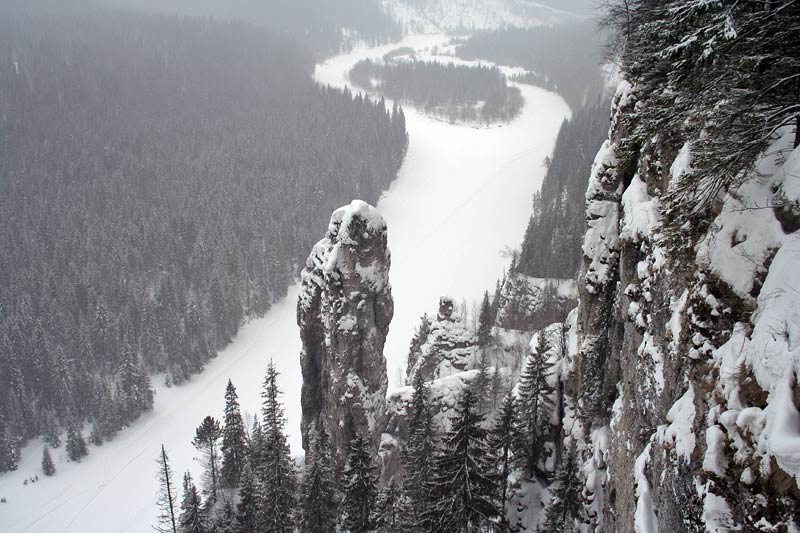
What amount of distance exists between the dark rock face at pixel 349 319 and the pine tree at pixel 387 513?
Answer: 5234mm

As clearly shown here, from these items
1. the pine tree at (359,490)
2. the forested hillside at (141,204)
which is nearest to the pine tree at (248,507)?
the pine tree at (359,490)

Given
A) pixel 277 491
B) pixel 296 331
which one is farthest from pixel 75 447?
pixel 277 491

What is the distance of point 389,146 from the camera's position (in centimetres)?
14038

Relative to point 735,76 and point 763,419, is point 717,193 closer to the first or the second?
point 735,76

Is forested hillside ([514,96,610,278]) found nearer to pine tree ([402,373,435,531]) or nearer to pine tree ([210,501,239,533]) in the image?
pine tree ([402,373,435,531])

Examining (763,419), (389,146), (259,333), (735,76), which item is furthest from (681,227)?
(389,146)

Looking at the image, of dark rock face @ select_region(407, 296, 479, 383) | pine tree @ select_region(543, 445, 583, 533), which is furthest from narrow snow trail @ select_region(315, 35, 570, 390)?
pine tree @ select_region(543, 445, 583, 533)

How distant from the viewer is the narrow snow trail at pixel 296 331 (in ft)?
162

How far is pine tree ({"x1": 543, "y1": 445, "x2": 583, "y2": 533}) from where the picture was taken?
864 inches

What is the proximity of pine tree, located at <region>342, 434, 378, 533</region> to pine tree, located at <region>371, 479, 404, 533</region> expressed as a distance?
0.35 meters

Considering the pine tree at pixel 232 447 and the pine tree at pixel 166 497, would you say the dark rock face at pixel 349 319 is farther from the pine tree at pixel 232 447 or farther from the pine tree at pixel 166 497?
the pine tree at pixel 166 497

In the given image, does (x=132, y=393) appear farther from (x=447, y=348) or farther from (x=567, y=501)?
(x=567, y=501)

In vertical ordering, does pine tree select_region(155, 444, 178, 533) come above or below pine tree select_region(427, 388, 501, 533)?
below

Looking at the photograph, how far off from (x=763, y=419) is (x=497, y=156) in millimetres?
143032
